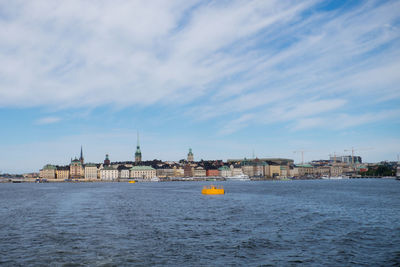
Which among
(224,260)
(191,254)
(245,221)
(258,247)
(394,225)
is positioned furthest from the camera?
(245,221)

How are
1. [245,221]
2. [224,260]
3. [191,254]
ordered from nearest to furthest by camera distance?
[224,260], [191,254], [245,221]

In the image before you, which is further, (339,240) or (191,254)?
(339,240)

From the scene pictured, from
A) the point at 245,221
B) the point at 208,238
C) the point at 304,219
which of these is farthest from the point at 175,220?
the point at 304,219

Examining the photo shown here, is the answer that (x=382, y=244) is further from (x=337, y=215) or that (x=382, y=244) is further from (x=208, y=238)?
(x=337, y=215)

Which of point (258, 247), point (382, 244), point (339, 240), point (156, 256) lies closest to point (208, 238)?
point (258, 247)

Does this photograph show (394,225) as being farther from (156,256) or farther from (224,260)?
(156,256)

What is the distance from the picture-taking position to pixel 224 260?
62.0 feet

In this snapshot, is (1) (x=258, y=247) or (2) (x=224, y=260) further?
(1) (x=258, y=247)

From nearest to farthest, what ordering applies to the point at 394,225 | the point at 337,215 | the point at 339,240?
Result: the point at 339,240
the point at 394,225
the point at 337,215

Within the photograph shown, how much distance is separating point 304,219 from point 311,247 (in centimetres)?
1213

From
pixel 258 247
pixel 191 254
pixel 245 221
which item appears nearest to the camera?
pixel 191 254

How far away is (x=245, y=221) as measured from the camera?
32250mm

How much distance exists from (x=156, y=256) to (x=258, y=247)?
6.11 m

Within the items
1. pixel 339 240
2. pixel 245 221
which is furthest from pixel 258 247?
pixel 245 221
